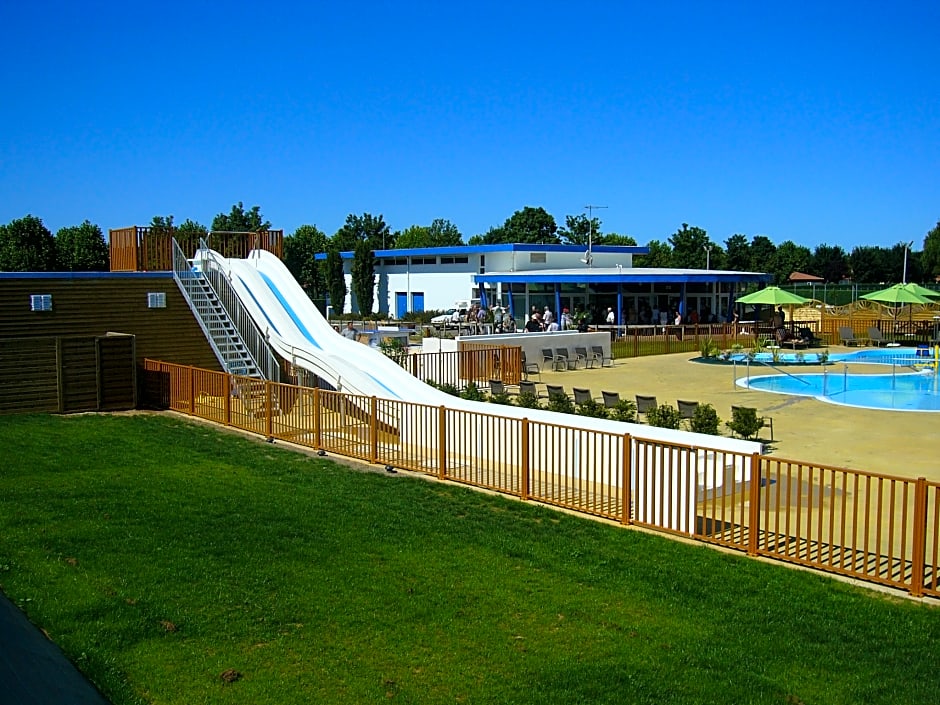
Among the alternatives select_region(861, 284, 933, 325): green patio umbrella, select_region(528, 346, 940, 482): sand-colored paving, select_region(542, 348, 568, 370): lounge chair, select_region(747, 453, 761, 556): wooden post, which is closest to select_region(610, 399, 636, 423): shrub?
select_region(528, 346, 940, 482): sand-colored paving

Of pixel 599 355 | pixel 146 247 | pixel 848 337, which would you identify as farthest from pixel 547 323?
pixel 146 247

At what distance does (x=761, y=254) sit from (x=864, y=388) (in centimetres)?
8041

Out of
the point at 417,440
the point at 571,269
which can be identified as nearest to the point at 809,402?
Answer: the point at 417,440

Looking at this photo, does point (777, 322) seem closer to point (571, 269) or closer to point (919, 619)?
point (571, 269)

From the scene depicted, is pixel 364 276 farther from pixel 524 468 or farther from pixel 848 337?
pixel 524 468

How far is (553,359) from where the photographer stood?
2981 cm

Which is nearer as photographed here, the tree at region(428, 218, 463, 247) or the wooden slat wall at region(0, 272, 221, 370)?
the wooden slat wall at region(0, 272, 221, 370)

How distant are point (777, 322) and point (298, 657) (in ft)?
127

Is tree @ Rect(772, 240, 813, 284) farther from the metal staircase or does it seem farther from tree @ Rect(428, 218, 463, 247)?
the metal staircase

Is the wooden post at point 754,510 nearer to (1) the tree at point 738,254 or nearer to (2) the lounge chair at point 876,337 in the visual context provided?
(2) the lounge chair at point 876,337

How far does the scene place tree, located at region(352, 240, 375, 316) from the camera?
193 feet

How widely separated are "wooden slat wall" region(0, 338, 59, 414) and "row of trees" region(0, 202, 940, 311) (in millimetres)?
40905

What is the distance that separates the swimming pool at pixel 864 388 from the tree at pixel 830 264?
76592 mm

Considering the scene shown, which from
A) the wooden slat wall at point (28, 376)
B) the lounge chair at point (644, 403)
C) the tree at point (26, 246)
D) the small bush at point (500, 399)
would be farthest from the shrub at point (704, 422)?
the tree at point (26, 246)
